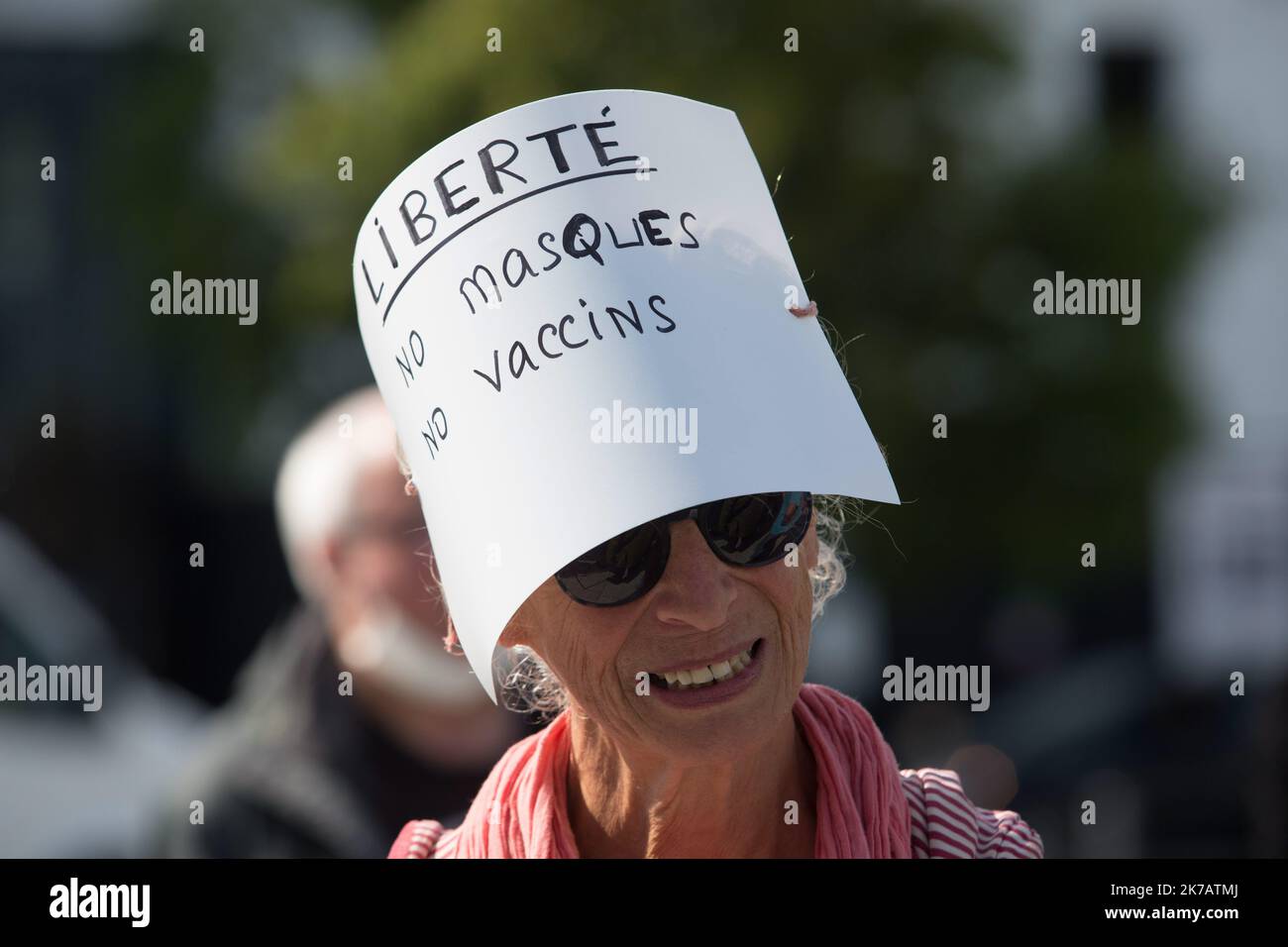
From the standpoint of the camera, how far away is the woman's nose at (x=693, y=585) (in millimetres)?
1655

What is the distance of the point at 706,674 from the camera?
1686 mm

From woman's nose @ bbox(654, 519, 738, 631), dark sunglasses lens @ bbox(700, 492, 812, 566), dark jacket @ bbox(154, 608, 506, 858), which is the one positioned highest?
dark sunglasses lens @ bbox(700, 492, 812, 566)

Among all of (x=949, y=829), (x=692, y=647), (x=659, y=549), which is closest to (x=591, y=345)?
(x=659, y=549)

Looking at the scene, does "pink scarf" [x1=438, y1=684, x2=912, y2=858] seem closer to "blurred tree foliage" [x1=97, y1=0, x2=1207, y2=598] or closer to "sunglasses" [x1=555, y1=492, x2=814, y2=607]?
"sunglasses" [x1=555, y1=492, x2=814, y2=607]

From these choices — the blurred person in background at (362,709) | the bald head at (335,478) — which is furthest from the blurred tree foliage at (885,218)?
the blurred person in background at (362,709)

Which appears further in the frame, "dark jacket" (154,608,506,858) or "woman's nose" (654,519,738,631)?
"dark jacket" (154,608,506,858)

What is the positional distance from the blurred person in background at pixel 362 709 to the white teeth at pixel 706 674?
1.30 metres

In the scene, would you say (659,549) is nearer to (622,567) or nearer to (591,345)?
(622,567)

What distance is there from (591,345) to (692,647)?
1.18 ft

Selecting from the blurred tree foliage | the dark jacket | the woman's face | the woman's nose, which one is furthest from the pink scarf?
the blurred tree foliage

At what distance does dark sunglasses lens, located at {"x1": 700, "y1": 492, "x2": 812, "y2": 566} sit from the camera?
1.67 m

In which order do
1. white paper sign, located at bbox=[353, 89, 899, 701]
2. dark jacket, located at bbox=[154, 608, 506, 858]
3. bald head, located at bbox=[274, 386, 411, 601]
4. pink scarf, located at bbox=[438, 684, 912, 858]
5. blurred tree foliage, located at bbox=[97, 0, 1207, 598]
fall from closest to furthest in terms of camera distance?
1. white paper sign, located at bbox=[353, 89, 899, 701]
2. pink scarf, located at bbox=[438, 684, 912, 858]
3. dark jacket, located at bbox=[154, 608, 506, 858]
4. bald head, located at bbox=[274, 386, 411, 601]
5. blurred tree foliage, located at bbox=[97, 0, 1207, 598]

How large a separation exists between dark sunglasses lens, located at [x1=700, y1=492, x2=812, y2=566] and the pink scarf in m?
0.31
